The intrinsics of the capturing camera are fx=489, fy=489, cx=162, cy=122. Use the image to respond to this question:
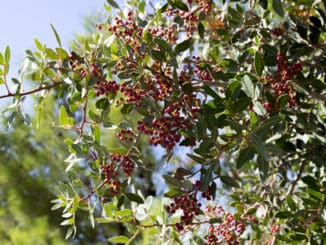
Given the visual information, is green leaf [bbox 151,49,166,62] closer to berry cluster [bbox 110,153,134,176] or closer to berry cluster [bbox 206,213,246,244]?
berry cluster [bbox 110,153,134,176]

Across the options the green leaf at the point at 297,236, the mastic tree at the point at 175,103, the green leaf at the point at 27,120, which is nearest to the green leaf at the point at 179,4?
the mastic tree at the point at 175,103

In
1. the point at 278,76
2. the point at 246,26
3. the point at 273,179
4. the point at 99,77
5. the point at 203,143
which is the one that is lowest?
the point at 273,179

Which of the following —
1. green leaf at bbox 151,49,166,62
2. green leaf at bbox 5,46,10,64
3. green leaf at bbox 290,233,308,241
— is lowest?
green leaf at bbox 290,233,308,241

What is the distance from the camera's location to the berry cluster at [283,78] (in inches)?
50.1


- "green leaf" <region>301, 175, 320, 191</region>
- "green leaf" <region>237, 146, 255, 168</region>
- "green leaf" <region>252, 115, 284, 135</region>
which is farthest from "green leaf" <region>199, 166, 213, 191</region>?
"green leaf" <region>301, 175, 320, 191</region>

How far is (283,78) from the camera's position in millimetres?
1288

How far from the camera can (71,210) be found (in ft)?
4.43

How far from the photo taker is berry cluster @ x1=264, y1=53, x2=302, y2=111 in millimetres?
1271

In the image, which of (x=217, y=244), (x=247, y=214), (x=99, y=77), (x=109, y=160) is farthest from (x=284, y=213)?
(x=99, y=77)

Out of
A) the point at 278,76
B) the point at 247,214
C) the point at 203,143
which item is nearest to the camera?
the point at 203,143

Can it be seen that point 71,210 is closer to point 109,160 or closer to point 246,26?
point 109,160

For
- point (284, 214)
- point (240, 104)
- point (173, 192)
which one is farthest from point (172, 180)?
point (284, 214)

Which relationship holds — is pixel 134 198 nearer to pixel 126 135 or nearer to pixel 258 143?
pixel 126 135

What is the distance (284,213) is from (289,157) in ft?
1.53
